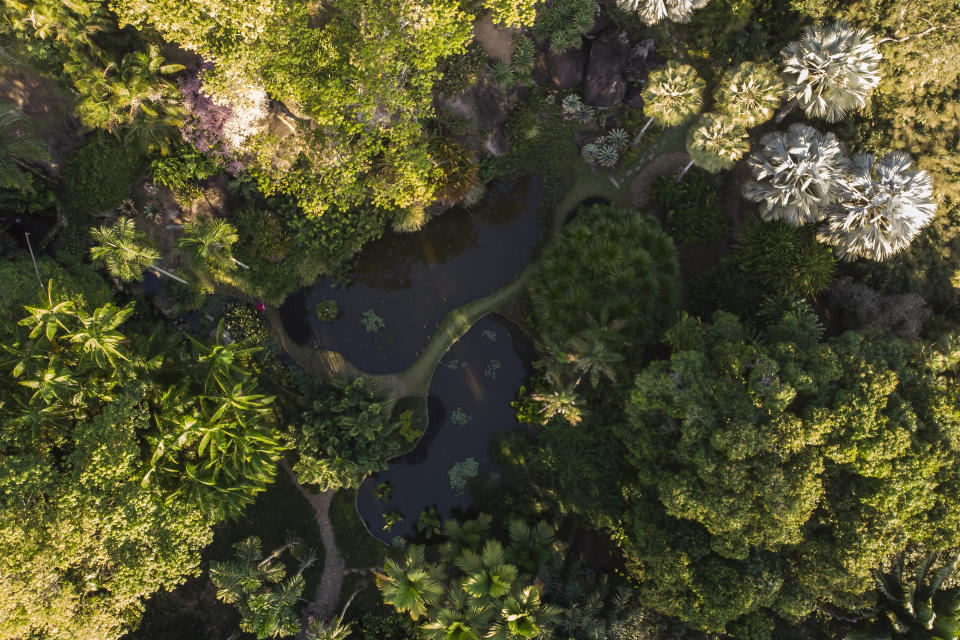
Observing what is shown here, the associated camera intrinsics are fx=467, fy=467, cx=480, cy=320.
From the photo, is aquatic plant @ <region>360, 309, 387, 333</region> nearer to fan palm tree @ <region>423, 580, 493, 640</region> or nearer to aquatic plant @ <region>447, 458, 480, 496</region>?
aquatic plant @ <region>447, 458, 480, 496</region>

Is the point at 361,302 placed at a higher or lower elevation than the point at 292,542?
higher

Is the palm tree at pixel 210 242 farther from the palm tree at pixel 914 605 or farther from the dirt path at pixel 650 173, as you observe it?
the palm tree at pixel 914 605

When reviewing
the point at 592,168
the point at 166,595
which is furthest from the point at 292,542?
the point at 592,168

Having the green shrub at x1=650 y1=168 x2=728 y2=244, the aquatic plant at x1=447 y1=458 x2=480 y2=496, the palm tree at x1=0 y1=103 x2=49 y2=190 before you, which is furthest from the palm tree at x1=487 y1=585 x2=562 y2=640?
the palm tree at x1=0 y1=103 x2=49 y2=190

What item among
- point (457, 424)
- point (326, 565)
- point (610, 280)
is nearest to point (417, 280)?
point (457, 424)

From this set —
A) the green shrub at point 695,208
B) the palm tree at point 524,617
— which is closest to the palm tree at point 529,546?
the palm tree at point 524,617

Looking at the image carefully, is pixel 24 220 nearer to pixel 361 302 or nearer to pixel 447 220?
pixel 361 302

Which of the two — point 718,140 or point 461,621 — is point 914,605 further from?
point 718,140
